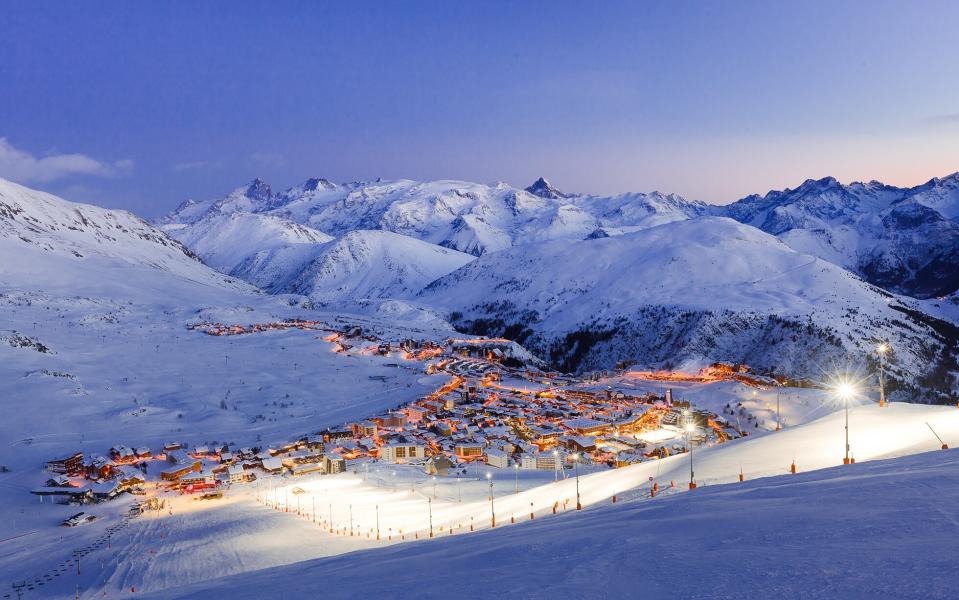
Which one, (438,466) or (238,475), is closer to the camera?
(238,475)

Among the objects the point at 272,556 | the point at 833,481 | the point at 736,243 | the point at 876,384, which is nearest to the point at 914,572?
the point at 833,481

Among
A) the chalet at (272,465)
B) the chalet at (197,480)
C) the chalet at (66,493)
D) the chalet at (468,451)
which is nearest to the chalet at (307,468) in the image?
the chalet at (272,465)

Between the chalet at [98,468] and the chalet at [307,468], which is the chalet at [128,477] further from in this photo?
the chalet at [307,468]

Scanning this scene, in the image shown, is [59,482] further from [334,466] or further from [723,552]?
[723,552]

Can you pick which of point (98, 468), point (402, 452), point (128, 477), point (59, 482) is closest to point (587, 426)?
point (402, 452)

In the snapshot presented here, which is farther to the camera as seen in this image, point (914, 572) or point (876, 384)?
point (876, 384)

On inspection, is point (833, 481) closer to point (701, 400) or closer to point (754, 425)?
point (754, 425)

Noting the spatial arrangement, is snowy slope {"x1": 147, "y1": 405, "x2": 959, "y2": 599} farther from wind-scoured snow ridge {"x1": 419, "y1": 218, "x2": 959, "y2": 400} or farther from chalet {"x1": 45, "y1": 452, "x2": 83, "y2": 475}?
wind-scoured snow ridge {"x1": 419, "y1": 218, "x2": 959, "y2": 400}
